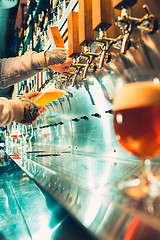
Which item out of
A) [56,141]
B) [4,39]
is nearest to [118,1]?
[56,141]

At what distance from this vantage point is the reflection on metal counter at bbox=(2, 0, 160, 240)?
35 centimetres

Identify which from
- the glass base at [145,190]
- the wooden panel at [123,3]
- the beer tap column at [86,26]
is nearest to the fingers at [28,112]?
the beer tap column at [86,26]

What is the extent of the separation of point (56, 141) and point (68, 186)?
84.3 inches

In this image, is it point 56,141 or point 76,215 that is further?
point 56,141

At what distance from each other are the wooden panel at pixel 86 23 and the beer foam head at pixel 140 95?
1027mm

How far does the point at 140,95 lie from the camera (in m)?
0.45

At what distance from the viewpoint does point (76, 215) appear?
43cm

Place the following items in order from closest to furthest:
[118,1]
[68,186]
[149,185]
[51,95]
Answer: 1. [149,185]
2. [68,186]
3. [118,1]
4. [51,95]

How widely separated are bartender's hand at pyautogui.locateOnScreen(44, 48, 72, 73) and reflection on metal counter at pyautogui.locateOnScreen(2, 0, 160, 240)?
0.27ft

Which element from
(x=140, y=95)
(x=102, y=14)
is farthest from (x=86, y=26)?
(x=140, y=95)

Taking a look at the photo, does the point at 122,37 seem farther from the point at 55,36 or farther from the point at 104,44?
the point at 55,36

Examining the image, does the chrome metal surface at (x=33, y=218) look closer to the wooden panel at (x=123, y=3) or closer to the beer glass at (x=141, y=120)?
the beer glass at (x=141, y=120)

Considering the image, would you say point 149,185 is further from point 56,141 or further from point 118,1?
point 56,141

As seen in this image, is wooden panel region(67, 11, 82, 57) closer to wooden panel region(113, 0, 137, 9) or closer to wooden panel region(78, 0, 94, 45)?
wooden panel region(78, 0, 94, 45)
